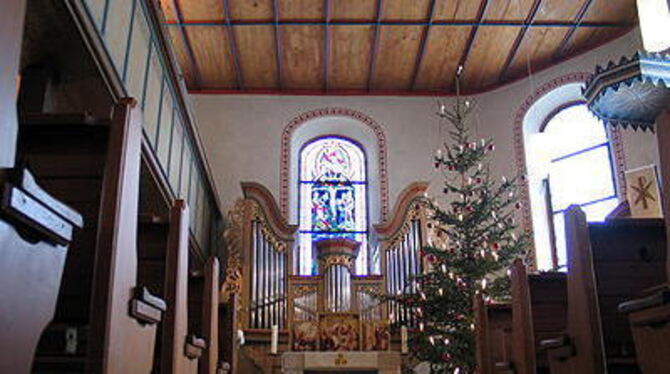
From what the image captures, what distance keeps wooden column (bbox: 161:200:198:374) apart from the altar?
6219 millimetres

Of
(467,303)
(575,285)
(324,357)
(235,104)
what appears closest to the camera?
(575,285)

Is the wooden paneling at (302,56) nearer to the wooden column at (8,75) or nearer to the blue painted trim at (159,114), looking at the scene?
the blue painted trim at (159,114)

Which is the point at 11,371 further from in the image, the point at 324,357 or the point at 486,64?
the point at 486,64

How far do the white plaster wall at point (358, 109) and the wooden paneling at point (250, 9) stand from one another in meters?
2.64

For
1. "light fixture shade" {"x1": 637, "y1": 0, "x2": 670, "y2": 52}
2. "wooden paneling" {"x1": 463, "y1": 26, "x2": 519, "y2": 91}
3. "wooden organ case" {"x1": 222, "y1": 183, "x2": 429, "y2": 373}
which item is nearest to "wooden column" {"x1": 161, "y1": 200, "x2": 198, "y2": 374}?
"light fixture shade" {"x1": 637, "y1": 0, "x2": 670, "y2": 52}

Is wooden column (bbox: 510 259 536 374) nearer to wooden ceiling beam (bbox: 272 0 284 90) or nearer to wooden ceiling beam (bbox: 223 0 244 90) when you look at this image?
wooden ceiling beam (bbox: 272 0 284 90)

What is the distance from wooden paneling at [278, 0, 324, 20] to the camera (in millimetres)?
10672

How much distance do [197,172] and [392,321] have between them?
369 centimetres

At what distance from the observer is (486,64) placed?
41.2ft

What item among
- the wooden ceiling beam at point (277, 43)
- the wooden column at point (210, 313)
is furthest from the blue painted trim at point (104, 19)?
the wooden ceiling beam at point (277, 43)

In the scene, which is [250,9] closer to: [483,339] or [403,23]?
[403,23]

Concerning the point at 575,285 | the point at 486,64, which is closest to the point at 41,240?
the point at 575,285

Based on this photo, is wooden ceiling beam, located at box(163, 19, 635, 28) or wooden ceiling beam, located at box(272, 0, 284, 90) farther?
wooden ceiling beam, located at box(163, 19, 635, 28)

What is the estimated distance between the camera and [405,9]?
35.7 feet
